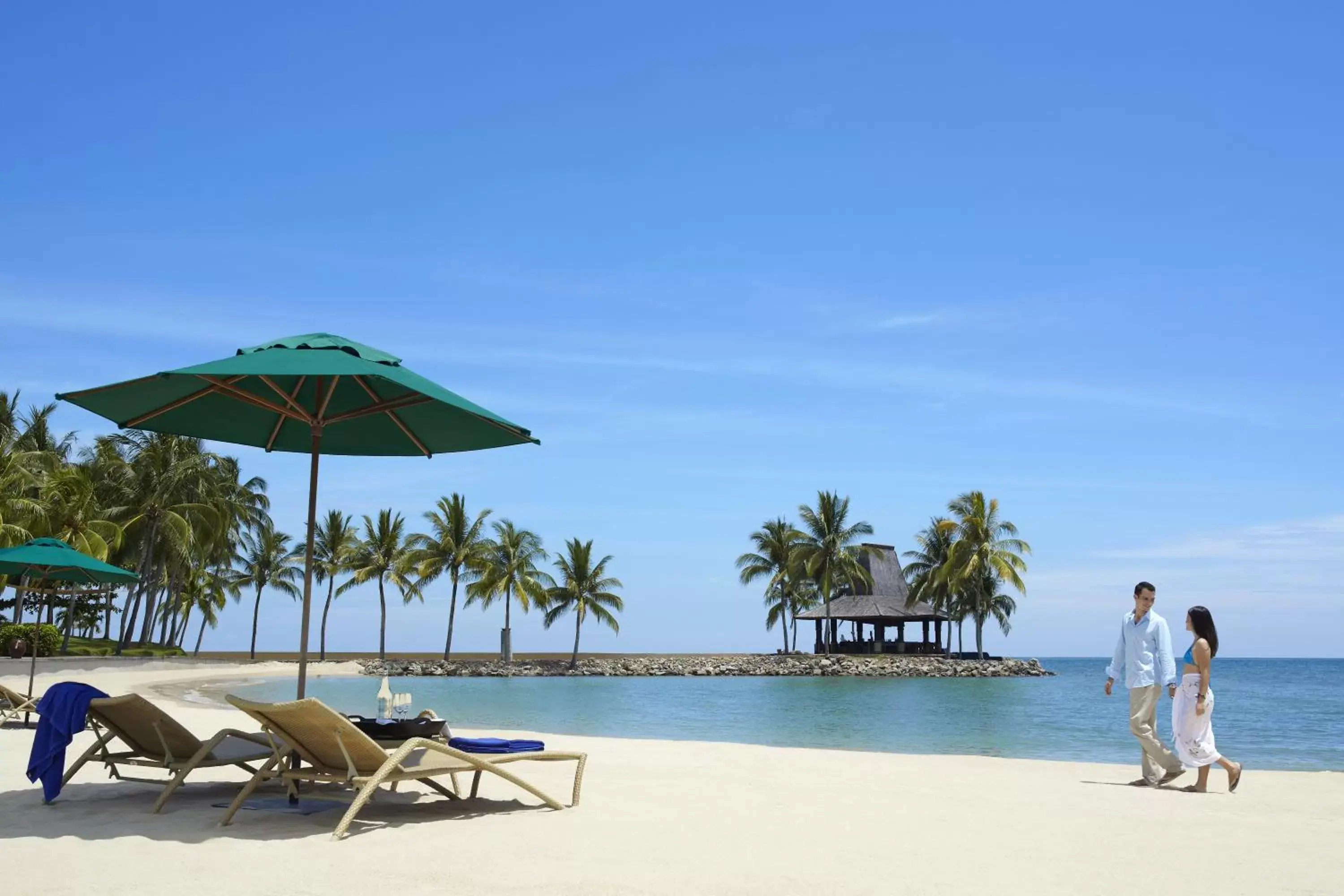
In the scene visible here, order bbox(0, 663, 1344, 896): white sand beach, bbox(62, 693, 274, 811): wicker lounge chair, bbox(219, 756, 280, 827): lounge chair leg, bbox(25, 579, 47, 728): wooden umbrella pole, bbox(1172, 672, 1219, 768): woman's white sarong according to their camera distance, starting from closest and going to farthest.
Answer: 1. bbox(0, 663, 1344, 896): white sand beach
2. bbox(219, 756, 280, 827): lounge chair leg
3. bbox(62, 693, 274, 811): wicker lounge chair
4. bbox(1172, 672, 1219, 768): woman's white sarong
5. bbox(25, 579, 47, 728): wooden umbrella pole

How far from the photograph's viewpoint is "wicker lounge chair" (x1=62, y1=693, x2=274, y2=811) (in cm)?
516

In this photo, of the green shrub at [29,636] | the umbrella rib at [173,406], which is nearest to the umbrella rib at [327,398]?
the umbrella rib at [173,406]

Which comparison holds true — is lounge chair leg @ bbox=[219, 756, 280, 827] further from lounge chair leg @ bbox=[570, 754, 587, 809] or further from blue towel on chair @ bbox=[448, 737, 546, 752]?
lounge chair leg @ bbox=[570, 754, 587, 809]

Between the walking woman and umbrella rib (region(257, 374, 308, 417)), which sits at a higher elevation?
umbrella rib (region(257, 374, 308, 417))

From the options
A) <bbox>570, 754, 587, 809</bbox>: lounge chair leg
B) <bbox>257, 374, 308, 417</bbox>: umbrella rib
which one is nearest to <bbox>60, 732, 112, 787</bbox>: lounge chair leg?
<bbox>257, 374, 308, 417</bbox>: umbrella rib

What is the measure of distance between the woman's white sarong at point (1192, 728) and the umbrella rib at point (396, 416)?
5335mm

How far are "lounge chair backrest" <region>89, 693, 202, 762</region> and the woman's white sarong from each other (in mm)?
6212

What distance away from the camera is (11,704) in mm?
11422

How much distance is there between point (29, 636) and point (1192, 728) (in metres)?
28.9

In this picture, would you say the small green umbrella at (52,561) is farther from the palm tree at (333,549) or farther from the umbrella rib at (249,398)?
the palm tree at (333,549)

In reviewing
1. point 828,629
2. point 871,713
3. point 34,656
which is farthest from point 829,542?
point 34,656

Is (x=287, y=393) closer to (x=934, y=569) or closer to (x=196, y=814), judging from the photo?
(x=196, y=814)

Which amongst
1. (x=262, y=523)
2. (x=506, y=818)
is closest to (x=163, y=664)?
(x=262, y=523)

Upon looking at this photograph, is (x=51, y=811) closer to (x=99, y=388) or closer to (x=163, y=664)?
(x=99, y=388)
